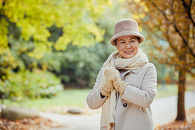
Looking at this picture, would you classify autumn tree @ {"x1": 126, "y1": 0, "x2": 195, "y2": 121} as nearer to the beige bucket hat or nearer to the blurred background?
the blurred background

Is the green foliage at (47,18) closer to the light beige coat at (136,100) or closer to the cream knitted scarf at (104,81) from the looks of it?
the cream knitted scarf at (104,81)

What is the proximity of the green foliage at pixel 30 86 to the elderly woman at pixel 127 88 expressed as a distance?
26.0 feet

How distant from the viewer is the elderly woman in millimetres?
1831

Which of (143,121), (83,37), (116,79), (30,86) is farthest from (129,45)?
(30,86)

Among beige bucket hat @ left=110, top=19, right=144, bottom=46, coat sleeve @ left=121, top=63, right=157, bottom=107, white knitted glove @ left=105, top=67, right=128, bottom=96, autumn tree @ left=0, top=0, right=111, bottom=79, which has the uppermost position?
autumn tree @ left=0, top=0, right=111, bottom=79

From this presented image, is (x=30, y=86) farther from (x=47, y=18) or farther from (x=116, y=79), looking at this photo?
(x=116, y=79)

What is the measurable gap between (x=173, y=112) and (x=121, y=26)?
23.4ft

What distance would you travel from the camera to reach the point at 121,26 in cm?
199

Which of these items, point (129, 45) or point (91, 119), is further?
point (91, 119)

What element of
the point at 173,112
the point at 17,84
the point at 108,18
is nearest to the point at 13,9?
the point at 17,84

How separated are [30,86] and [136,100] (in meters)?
9.63

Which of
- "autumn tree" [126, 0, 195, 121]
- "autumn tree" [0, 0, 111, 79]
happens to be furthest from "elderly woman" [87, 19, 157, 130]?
"autumn tree" [0, 0, 111, 79]

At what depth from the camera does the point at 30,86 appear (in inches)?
→ 420

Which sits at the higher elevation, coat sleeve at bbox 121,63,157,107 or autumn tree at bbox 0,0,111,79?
autumn tree at bbox 0,0,111,79
